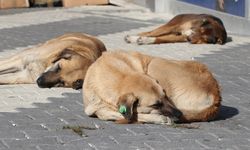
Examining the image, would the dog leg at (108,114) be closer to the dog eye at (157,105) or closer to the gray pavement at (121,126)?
the gray pavement at (121,126)

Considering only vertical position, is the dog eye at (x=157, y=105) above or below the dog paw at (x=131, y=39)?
above

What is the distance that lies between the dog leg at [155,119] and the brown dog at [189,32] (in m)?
6.19


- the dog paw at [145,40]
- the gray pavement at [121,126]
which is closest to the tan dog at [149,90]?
the gray pavement at [121,126]

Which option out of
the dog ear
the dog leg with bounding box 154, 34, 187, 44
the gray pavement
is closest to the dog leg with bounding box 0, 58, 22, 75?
the gray pavement

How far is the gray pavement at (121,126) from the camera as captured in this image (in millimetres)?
6684

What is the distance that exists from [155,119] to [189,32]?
640cm

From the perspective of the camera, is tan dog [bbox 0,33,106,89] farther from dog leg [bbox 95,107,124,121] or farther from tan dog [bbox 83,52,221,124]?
dog leg [bbox 95,107,124,121]

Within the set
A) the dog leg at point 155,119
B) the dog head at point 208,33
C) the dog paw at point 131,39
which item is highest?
the dog leg at point 155,119

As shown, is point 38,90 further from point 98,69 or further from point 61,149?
point 61,149

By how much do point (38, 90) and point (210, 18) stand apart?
495 cm

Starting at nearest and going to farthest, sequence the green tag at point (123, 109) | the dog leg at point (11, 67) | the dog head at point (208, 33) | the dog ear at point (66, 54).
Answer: the green tag at point (123, 109) < the dog ear at point (66, 54) < the dog leg at point (11, 67) < the dog head at point (208, 33)

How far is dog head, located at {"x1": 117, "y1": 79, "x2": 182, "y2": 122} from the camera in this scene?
691 centimetres

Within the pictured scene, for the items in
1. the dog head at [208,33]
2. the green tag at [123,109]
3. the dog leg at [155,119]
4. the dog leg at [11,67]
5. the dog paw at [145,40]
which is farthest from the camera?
the dog paw at [145,40]

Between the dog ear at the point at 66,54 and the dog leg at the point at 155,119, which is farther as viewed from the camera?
the dog ear at the point at 66,54
